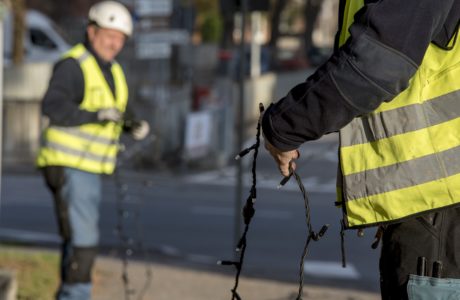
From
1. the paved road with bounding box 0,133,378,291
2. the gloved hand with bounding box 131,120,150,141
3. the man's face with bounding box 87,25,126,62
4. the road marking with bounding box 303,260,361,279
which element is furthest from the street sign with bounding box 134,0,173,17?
the man's face with bounding box 87,25,126,62

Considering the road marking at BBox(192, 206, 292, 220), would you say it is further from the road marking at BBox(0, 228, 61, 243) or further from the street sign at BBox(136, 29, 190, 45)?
the street sign at BBox(136, 29, 190, 45)

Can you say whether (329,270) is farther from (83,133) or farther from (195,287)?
(83,133)

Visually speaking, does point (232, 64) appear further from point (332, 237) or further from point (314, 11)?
point (332, 237)

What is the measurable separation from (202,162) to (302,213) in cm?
689

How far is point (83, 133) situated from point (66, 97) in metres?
0.25

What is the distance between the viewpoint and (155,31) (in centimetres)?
2383

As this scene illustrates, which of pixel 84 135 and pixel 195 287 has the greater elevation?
pixel 84 135

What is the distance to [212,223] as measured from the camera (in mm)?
15250

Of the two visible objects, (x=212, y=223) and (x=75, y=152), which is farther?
(x=212, y=223)

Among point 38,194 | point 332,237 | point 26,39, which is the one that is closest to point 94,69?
point 332,237

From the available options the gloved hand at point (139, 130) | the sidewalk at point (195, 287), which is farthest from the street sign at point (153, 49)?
the gloved hand at point (139, 130)

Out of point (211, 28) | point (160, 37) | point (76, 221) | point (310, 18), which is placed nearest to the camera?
point (76, 221)

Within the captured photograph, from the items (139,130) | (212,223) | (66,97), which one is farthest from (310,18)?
(66,97)

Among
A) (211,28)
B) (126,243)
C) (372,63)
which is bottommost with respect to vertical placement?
(126,243)
